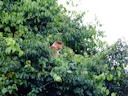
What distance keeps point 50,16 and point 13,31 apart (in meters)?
0.84

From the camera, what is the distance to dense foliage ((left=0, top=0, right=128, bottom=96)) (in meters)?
4.77

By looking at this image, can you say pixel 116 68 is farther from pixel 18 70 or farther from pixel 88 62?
pixel 18 70

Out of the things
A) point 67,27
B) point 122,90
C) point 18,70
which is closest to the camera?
point 18,70

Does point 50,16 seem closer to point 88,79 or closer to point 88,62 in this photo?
point 88,62

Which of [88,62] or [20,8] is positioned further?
[20,8]

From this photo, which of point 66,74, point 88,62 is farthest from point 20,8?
point 66,74

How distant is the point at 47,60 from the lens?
4902mm

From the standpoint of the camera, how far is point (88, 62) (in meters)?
5.55

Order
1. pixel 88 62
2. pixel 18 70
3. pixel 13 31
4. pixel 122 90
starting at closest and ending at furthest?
1. pixel 18 70
2. pixel 88 62
3. pixel 122 90
4. pixel 13 31

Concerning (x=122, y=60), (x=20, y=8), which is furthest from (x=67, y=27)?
(x=122, y=60)

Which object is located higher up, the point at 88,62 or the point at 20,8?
the point at 20,8

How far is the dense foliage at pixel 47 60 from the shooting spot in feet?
15.7

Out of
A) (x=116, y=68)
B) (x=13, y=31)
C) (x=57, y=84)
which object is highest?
(x=13, y=31)

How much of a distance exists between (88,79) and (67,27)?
2779mm
